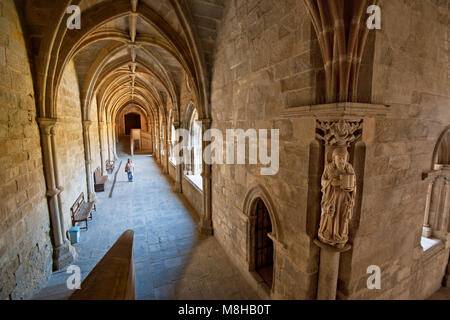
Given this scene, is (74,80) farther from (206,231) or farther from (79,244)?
(206,231)

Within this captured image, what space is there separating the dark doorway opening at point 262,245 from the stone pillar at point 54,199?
14.5 feet

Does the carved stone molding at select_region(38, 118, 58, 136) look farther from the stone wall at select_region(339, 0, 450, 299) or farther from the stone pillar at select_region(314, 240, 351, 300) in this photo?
the stone wall at select_region(339, 0, 450, 299)

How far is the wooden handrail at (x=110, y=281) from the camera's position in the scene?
1.26 meters

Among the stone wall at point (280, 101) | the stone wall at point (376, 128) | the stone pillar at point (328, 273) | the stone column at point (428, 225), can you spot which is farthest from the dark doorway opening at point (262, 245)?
the stone column at point (428, 225)

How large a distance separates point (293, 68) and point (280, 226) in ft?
7.26

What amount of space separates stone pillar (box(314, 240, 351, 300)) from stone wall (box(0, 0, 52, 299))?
437cm

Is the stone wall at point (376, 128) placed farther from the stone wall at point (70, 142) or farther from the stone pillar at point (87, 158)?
the stone pillar at point (87, 158)

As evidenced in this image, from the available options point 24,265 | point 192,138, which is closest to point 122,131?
point 192,138

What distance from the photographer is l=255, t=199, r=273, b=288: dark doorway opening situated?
168 inches

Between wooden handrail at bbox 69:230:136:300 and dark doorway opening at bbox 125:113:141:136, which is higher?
dark doorway opening at bbox 125:113:141:136

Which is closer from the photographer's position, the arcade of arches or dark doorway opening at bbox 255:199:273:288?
the arcade of arches

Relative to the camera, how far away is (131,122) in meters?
A: 33.7

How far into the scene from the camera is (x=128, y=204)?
28.7 ft

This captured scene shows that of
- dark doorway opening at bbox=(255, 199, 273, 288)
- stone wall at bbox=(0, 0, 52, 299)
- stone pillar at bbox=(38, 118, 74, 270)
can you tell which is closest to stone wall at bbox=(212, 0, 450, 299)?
dark doorway opening at bbox=(255, 199, 273, 288)
